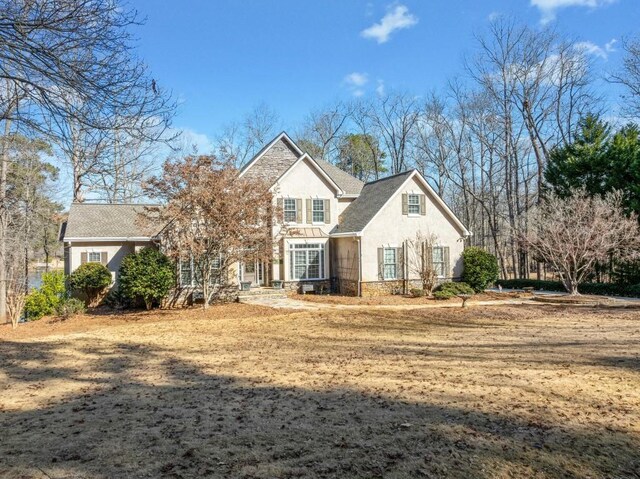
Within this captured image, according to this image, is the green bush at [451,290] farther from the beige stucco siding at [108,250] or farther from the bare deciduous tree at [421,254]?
the beige stucco siding at [108,250]

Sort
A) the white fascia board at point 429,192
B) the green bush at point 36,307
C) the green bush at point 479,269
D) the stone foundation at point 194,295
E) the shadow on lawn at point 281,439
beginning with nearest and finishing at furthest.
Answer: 1. the shadow on lawn at point 281,439
2. the green bush at point 36,307
3. the stone foundation at point 194,295
4. the white fascia board at point 429,192
5. the green bush at point 479,269

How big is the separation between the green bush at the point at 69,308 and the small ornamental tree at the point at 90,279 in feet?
4.49

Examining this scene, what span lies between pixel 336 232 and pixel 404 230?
11.3 ft

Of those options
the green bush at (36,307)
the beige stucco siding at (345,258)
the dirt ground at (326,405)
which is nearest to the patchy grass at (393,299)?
the beige stucco siding at (345,258)

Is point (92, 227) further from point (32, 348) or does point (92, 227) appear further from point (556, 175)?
point (556, 175)

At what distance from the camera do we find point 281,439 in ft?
15.3

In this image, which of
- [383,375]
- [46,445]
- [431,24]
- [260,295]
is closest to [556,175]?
[431,24]

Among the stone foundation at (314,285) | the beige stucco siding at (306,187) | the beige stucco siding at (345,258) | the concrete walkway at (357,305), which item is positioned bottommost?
the concrete walkway at (357,305)

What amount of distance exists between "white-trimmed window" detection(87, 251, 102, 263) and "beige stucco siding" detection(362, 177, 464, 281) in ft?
40.1

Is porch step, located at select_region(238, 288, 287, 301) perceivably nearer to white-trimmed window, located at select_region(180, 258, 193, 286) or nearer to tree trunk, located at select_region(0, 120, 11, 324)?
white-trimmed window, located at select_region(180, 258, 193, 286)

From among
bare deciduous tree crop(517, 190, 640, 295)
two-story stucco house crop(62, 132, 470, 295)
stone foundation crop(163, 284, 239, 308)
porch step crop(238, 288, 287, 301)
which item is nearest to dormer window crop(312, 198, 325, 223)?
two-story stucco house crop(62, 132, 470, 295)

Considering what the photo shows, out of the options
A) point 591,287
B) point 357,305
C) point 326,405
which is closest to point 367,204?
point 357,305

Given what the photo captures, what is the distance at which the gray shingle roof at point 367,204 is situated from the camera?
21.4 meters

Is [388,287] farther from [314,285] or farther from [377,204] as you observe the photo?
[377,204]
